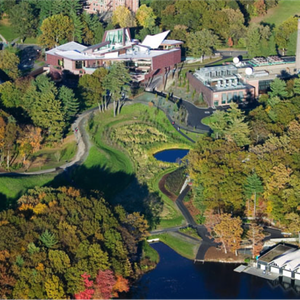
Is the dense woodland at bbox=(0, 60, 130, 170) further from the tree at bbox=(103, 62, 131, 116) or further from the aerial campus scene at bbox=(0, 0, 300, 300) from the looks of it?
the aerial campus scene at bbox=(0, 0, 300, 300)

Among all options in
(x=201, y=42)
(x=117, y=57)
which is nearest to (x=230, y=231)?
(x=117, y=57)

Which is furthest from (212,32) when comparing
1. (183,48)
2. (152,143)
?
(152,143)

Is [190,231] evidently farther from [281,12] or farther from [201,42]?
[281,12]

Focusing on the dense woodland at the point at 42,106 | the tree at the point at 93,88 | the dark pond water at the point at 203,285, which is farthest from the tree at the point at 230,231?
the tree at the point at 93,88

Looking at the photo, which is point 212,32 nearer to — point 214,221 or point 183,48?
point 183,48

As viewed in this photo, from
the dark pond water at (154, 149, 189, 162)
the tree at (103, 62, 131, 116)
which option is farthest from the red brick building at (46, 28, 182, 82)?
the dark pond water at (154, 149, 189, 162)
